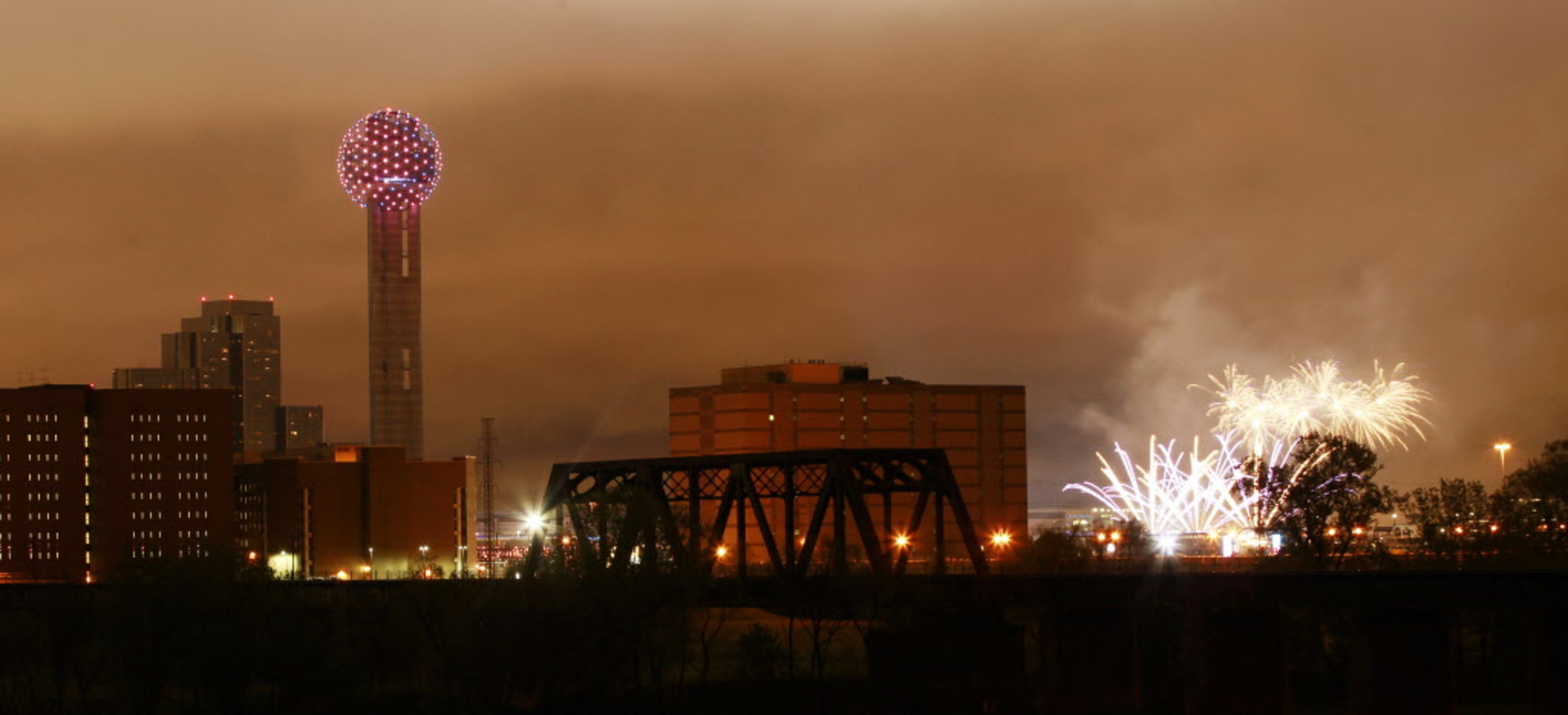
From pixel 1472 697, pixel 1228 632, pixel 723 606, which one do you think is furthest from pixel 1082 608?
pixel 1472 697

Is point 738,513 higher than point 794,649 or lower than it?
higher

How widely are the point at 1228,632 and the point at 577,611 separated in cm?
3195

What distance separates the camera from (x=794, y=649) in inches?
5069

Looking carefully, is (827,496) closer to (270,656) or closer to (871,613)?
(871,613)

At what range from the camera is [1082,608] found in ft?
355

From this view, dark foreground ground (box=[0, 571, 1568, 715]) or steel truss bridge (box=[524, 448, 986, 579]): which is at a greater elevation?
steel truss bridge (box=[524, 448, 986, 579])

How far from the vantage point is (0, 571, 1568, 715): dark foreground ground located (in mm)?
98562

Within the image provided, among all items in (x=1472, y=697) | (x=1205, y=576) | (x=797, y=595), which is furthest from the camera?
(x=1472, y=697)

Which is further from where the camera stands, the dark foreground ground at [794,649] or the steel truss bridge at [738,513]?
the steel truss bridge at [738,513]

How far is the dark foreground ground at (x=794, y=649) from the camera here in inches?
3880

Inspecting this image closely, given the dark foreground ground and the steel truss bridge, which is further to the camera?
the steel truss bridge

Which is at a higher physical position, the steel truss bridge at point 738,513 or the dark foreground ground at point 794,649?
the steel truss bridge at point 738,513

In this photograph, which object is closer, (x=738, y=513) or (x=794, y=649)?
(x=738, y=513)

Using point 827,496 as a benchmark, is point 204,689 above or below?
below
